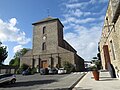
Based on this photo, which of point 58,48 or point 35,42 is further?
point 35,42

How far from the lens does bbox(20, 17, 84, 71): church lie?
38906 millimetres

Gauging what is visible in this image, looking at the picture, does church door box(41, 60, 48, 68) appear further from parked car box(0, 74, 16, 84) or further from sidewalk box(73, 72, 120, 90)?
sidewalk box(73, 72, 120, 90)

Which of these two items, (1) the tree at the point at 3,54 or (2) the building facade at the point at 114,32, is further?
(1) the tree at the point at 3,54

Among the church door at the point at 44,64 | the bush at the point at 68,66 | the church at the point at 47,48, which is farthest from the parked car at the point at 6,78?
the church door at the point at 44,64

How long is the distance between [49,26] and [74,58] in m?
12.9

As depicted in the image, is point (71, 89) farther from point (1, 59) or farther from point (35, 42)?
point (1, 59)

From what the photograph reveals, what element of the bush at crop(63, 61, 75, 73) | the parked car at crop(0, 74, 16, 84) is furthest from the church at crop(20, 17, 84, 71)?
the parked car at crop(0, 74, 16, 84)

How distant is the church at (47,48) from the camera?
38.9m

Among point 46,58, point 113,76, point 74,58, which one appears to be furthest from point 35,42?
point 113,76

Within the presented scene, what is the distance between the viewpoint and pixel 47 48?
41.5 meters

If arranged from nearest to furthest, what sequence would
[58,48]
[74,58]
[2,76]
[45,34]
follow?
[2,76] → [74,58] → [58,48] → [45,34]

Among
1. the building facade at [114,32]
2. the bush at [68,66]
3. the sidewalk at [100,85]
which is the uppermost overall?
the building facade at [114,32]

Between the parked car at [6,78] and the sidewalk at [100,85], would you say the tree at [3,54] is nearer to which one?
the parked car at [6,78]

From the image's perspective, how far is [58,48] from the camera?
40.1m
